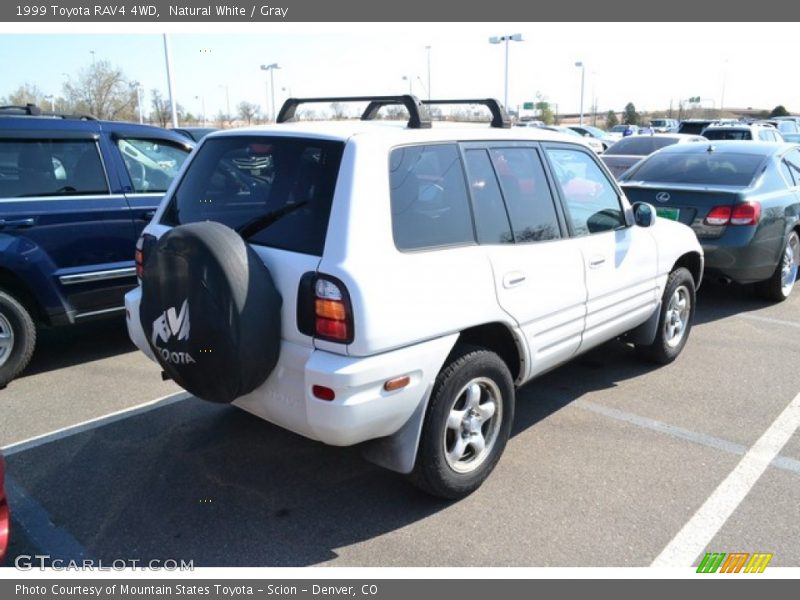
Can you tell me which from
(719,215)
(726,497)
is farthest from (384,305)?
(719,215)

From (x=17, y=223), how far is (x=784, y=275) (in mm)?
7391

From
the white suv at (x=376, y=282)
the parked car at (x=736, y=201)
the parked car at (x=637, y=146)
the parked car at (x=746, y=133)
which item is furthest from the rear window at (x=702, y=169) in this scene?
the parked car at (x=746, y=133)

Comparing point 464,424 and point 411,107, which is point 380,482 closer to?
point 464,424

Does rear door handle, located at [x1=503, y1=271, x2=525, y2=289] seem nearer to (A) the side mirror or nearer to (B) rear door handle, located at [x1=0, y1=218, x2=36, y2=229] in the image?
(A) the side mirror

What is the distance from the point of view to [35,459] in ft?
12.2

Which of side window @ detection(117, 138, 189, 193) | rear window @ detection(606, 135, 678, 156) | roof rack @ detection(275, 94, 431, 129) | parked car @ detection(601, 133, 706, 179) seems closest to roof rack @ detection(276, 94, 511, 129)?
roof rack @ detection(275, 94, 431, 129)

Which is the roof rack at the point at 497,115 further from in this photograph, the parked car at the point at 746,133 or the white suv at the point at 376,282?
the parked car at the point at 746,133

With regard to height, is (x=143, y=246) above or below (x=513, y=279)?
above

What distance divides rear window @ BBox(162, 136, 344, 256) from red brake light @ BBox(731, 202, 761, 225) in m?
5.01

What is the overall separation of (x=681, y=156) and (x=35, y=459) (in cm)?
699

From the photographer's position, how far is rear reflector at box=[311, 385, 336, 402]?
2.65 meters

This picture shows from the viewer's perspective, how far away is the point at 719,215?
647cm

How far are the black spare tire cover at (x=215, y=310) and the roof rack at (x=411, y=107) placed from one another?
111 cm

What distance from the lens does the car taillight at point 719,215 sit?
645cm
